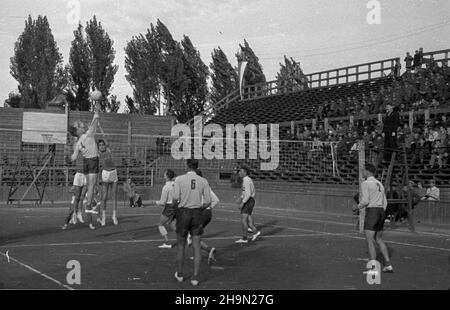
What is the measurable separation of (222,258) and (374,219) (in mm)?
3045

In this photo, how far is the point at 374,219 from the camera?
11.2 meters

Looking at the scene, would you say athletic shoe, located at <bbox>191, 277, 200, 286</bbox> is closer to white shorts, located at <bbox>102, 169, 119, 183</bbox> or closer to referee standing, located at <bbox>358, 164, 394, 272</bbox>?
referee standing, located at <bbox>358, 164, 394, 272</bbox>

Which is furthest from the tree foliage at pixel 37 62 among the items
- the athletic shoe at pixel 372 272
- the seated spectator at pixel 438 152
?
the athletic shoe at pixel 372 272

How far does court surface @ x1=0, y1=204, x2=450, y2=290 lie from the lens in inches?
374

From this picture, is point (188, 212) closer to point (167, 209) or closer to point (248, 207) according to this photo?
point (167, 209)

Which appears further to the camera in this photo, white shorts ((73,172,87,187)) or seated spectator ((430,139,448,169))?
seated spectator ((430,139,448,169))

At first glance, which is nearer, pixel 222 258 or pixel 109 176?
pixel 222 258

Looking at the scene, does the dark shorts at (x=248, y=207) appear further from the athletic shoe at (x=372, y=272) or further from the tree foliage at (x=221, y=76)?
the tree foliage at (x=221, y=76)

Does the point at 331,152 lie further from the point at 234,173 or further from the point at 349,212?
the point at 234,173

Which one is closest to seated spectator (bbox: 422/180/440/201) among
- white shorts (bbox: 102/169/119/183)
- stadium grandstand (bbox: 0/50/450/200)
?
stadium grandstand (bbox: 0/50/450/200)

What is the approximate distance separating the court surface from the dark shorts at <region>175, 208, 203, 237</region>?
77 centimetres

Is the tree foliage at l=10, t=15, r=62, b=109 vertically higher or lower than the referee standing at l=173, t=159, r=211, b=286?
higher

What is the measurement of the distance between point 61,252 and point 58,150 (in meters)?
21.7

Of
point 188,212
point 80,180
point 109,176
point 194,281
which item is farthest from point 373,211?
point 109,176
